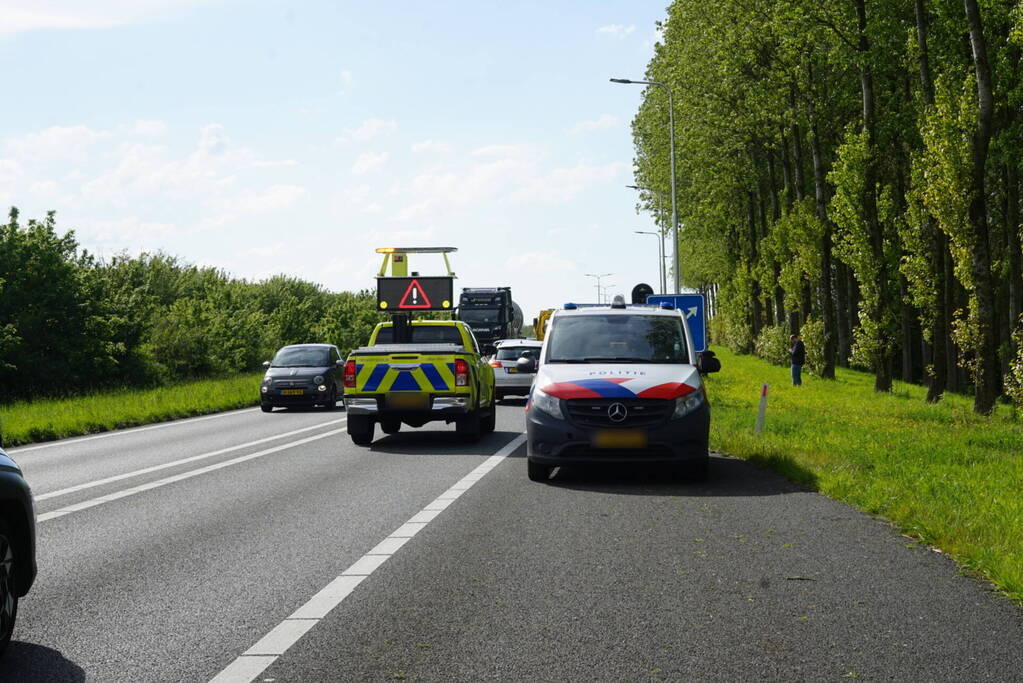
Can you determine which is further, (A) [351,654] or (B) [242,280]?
(B) [242,280]

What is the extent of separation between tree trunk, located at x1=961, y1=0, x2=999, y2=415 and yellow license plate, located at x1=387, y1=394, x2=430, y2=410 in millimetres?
9587

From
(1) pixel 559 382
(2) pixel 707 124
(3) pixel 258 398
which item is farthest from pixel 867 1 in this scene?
(1) pixel 559 382

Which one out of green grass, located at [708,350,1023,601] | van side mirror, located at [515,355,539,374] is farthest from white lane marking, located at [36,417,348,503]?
green grass, located at [708,350,1023,601]

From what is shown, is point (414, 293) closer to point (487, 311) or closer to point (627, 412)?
point (627, 412)

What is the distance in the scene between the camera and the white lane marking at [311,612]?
217 inches

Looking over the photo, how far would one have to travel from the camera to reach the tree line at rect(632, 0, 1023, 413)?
2234 cm

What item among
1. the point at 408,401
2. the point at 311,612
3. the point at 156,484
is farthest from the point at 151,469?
the point at 311,612

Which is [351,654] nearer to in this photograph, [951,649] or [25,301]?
[951,649]

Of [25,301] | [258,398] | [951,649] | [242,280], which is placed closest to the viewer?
[951,649]

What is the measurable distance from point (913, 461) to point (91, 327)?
1195 inches

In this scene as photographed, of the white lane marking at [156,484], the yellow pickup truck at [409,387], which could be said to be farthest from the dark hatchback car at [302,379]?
the yellow pickup truck at [409,387]

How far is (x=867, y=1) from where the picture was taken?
30.3 m

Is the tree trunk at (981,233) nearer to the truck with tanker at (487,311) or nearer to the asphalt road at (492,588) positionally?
the asphalt road at (492,588)

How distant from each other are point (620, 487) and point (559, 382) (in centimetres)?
127
